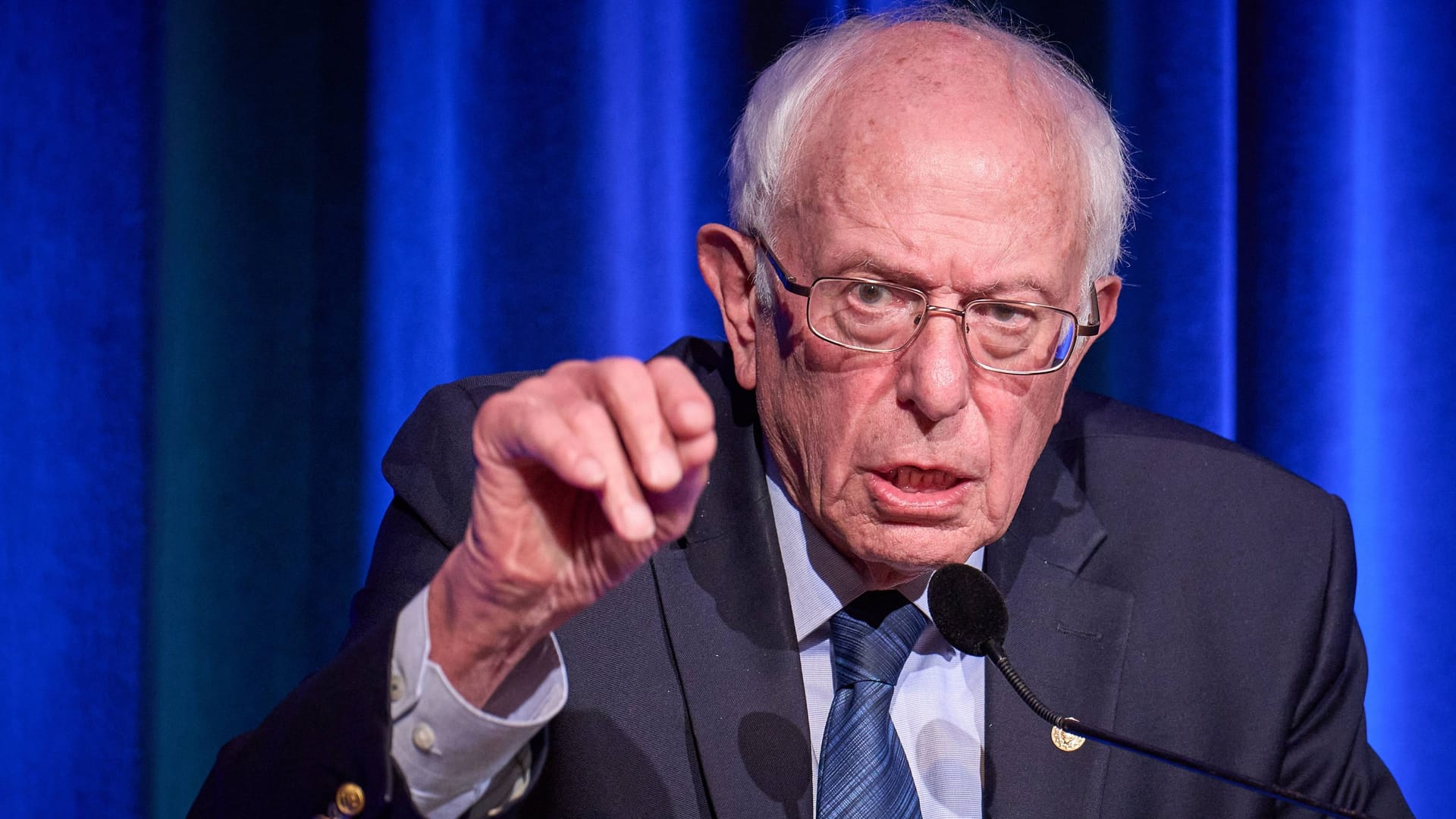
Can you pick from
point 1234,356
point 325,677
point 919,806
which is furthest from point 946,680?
point 1234,356

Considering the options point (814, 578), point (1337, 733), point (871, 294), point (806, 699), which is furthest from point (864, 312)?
point (1337, 733)

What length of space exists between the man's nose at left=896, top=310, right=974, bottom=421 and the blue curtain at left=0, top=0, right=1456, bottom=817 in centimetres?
92

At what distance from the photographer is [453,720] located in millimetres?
1095

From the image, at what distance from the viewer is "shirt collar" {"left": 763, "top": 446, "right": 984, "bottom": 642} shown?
1584 millimetres

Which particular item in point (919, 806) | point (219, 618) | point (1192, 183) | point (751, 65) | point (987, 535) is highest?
point (751, 65)

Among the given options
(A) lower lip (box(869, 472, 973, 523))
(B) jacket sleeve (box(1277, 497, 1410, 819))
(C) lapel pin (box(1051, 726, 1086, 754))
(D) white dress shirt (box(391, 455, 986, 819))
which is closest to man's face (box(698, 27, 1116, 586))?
(A) lower lip (box(869, 472, 973, 523))

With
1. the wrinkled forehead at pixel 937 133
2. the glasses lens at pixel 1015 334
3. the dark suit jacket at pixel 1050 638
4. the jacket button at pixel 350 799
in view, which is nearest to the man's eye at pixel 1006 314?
the glasses lens at pixel 1015 334

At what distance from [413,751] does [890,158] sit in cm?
84

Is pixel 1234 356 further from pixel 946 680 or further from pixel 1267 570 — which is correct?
pixel 946 680

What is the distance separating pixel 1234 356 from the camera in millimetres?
2398

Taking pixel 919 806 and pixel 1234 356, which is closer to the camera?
pixel 919 806

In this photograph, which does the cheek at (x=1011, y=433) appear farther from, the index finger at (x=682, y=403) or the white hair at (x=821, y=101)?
the index finger at (x=682, y=403)

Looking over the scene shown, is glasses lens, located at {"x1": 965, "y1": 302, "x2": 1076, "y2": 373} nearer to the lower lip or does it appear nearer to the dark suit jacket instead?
the lower lip

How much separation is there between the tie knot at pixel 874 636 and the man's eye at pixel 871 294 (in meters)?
0.38
